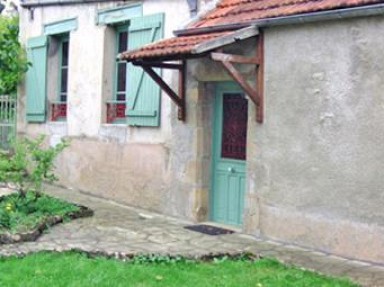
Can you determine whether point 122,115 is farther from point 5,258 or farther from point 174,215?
point 5,258

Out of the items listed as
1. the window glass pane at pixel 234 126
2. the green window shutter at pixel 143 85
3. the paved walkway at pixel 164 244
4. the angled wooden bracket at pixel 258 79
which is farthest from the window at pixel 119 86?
the angled wooden bracket at pixel 258 79

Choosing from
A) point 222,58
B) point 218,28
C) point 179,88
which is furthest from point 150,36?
point 222,58

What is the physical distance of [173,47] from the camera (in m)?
8.26

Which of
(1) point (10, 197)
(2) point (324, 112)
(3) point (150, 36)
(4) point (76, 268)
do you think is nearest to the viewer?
(4) point (76, 268)

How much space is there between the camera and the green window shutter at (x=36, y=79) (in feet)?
43.7

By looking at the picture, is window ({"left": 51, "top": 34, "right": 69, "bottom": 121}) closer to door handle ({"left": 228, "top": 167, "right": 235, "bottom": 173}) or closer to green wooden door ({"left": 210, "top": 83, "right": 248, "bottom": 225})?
green wooden door ({"left": 210, "top": 83, "right": 248, "bottom": 225})

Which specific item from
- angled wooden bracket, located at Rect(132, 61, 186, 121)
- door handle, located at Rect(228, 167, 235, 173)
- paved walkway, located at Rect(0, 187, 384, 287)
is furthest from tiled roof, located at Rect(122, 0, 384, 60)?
paved walkway, located at Rect(0, 187, 384, 287)

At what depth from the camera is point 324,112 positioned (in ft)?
23.5

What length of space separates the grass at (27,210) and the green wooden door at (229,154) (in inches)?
83.4

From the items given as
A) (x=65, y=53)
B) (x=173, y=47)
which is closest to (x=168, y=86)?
(x=173, y=47)

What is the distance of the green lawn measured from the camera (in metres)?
5.84

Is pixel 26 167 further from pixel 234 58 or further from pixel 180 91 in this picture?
pixel 234 58

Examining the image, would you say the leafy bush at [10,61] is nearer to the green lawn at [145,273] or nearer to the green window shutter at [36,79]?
the green window shutter at [36,79]

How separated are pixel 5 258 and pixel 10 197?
2601 millimetres
